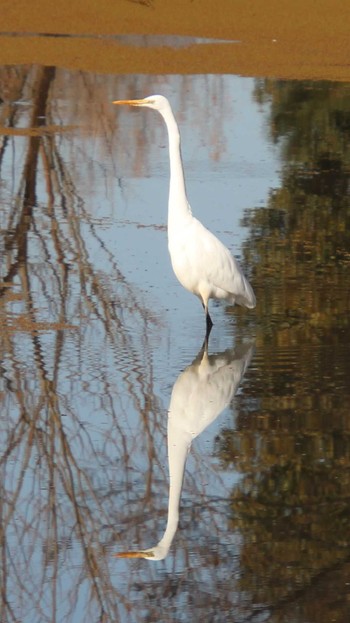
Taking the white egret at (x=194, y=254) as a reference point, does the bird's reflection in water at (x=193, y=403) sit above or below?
below

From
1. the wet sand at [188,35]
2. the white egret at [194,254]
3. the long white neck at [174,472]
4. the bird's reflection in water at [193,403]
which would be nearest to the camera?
the long white neck at [174,472]

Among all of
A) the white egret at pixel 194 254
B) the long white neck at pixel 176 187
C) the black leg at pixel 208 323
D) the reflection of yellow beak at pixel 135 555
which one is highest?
the long white neck at pixel 176 187

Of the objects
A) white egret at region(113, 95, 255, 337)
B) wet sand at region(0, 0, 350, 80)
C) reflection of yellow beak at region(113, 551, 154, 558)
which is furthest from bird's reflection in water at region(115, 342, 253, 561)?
wet sand at region(0, 0, 350, 80)

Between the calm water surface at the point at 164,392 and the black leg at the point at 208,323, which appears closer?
the calm water surface at the point at 164,392

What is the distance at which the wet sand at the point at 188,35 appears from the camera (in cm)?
1512

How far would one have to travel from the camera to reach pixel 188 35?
17.2 metres

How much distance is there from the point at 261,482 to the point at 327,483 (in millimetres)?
253

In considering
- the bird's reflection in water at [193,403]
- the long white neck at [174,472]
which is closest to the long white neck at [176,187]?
the bird's reflection in water at [193,403]

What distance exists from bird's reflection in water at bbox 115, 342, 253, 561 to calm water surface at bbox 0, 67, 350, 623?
0.01 metres

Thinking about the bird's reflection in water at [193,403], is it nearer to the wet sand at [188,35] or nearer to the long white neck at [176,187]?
the long white neck at [176,187]

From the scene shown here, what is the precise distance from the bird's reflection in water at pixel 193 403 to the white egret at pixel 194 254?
33 cm

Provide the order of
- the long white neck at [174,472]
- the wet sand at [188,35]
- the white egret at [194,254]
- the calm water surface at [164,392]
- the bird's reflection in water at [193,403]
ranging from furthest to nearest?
the wet sand at [188,35] → the white egret at [194,254] → the bird's reflection in water at [193,403] → the long white neck at [174,472] → the calm water surface at [164,392]

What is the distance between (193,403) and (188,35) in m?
12.0

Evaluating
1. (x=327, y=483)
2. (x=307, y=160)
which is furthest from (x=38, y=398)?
(x=307, y=160)
